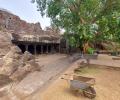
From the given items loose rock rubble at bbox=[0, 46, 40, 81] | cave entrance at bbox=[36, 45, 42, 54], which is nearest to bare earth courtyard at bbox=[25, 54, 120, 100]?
loose rock rubble at bbox=[0, 46, 40, 81]

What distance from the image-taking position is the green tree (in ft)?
60.4

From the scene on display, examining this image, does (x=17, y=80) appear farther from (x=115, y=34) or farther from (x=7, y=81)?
(x=115, y=34)

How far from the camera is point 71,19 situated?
65.6ft

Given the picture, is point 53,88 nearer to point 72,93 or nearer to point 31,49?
point 72,93

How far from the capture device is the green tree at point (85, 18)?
18.4 m

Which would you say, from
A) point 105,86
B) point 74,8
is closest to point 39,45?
A: point 74,8

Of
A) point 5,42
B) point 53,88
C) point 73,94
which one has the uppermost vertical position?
point 5,42

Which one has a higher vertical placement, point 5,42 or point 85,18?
point 85,18

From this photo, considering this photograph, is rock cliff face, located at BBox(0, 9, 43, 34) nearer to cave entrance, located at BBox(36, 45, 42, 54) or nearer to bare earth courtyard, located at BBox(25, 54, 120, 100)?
cave entrance, located at BBox(36, 45, 42, 54)

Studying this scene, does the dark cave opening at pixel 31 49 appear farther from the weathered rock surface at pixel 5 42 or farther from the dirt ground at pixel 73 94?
the dirt ground at pixel 73 94

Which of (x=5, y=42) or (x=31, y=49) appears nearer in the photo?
(x=5, y=42)

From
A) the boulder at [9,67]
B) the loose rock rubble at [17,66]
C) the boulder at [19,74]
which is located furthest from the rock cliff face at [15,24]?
the boulder at [19,74]

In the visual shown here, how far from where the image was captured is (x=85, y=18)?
19828 millimetres

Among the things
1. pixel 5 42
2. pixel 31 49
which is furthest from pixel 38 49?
pixel 5 42
